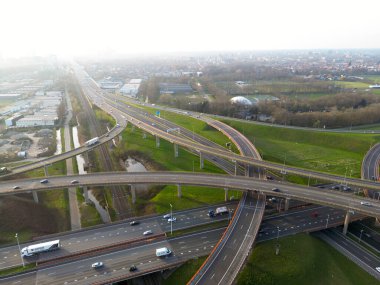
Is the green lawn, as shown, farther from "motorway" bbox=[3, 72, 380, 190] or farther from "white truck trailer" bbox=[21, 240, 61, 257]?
"motorway" bbox=[3, 72, 380, 190]

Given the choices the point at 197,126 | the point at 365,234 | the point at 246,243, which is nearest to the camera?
the point at 246,243

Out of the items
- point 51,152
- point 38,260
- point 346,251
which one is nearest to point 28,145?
point 51,152

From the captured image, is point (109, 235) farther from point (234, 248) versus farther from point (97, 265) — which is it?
point (234, 248)

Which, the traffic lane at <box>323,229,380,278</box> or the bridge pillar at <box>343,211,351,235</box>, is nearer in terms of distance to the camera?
the traffic lane at <box>323,229,380,278</box>

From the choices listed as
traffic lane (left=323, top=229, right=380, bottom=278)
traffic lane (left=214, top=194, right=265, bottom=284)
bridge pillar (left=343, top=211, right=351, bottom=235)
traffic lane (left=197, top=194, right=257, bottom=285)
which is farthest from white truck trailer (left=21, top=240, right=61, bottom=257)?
bridge pillar (left=343, top=211, right=351, bottom=235)

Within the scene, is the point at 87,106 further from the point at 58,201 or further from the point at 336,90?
the point at 336,90

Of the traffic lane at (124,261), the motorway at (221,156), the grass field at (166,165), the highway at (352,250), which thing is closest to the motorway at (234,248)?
the traffic lane at (124,261)

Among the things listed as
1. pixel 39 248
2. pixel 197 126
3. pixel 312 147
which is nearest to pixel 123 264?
pixel 39 248
